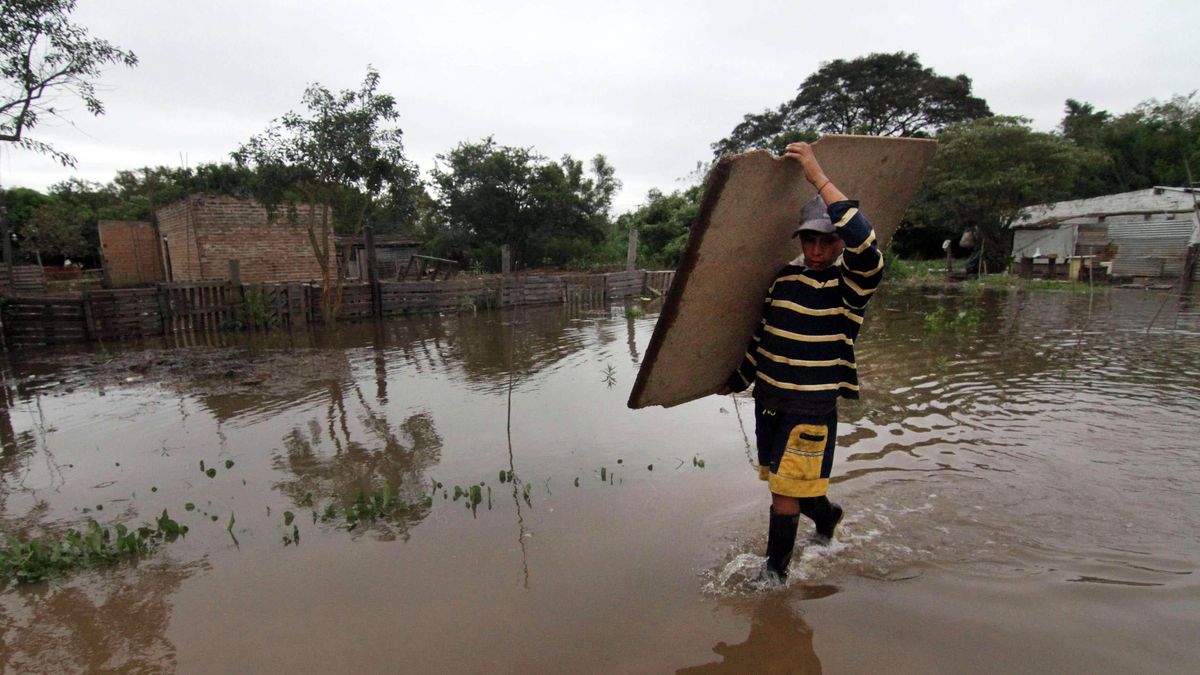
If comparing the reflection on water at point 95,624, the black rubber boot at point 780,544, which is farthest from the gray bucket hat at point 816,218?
the reflection on water at point 95,624

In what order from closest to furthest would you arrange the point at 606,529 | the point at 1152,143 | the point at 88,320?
the point at 606,529, the point at 88,320, the point at 1152,143

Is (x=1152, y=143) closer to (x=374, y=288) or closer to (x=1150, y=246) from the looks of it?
(x=1150, y=246)

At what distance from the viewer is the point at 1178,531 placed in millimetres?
3059

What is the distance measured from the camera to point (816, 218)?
2381mm

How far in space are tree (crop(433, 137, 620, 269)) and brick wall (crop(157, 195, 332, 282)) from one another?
315 inches

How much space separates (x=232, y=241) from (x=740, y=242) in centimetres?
1868

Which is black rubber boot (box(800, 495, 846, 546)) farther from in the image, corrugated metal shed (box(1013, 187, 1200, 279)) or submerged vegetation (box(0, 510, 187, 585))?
corrugated metal shed (box(1013, 187, 1200, 279))

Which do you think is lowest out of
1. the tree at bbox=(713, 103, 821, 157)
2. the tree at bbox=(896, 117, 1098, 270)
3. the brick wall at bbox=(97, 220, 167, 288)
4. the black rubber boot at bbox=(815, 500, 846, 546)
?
the black rubber boot at bbox=(815, 500, 846, 546)

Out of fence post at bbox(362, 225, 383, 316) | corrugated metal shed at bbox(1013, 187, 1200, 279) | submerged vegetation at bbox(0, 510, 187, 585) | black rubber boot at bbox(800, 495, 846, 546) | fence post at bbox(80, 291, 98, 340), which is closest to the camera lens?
black rubber boot at bbox(800, 495, 846, 546)

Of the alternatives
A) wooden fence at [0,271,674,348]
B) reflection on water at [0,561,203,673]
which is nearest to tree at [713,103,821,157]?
wooden fence at [0,271,674,348]

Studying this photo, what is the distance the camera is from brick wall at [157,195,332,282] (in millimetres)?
16859

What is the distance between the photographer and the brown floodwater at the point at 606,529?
94.1 inches

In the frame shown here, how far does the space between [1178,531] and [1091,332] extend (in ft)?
27.5

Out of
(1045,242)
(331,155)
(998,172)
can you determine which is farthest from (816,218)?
(1045,242)
